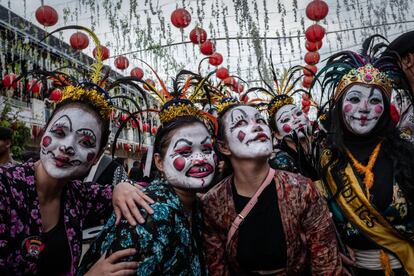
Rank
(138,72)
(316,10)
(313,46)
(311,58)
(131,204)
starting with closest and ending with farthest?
(131,204)
(316,10)
(313,46)
(311,58)
(138,72)

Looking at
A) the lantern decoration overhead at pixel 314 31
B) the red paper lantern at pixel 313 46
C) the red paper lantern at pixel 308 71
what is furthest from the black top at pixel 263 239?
the red paper lantern at pixel 313 46

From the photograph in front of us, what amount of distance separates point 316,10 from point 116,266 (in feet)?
19.6

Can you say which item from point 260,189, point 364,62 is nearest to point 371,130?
point 364,62

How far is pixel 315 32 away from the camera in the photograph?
689 cm

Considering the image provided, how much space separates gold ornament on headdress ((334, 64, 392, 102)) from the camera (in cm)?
251

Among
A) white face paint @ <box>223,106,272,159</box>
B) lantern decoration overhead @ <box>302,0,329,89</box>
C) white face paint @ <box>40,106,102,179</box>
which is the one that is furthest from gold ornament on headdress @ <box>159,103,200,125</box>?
lantern decoration overhead @ <box>302,0,329,89</box>

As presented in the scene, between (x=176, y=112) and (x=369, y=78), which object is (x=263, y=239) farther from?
(x=369, y=78)

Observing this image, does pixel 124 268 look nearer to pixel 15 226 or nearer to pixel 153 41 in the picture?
pixel 15 226

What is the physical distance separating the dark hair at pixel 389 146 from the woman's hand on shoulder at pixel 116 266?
1.58 m

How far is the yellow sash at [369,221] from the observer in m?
2.27

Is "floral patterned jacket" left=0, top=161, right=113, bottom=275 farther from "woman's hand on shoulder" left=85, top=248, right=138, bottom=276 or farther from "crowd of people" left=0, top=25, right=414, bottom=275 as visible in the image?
"woman's hand on shoulder" left=85, top=248, right=138, bottom=276

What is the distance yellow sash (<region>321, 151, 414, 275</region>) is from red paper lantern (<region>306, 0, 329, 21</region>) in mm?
4662

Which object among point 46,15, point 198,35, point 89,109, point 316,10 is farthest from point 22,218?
point 316,10

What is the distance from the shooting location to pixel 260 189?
2.16m
